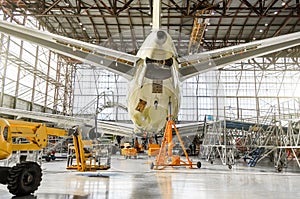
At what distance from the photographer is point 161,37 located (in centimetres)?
964

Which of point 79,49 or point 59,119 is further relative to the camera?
point 59,119

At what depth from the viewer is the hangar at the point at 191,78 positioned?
59.1ft

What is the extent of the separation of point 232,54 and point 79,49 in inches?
253

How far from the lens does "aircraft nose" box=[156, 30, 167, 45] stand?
31.4ft

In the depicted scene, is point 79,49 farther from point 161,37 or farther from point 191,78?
point 191,78

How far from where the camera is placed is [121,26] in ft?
121

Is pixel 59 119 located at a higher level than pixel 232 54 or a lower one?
lower

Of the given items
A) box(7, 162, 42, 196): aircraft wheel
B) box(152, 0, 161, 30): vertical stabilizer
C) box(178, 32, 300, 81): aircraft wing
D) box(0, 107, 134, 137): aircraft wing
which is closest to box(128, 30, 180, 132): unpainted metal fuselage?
box(178, 32, 300, 81): aircraft wing

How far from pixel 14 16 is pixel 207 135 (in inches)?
1033

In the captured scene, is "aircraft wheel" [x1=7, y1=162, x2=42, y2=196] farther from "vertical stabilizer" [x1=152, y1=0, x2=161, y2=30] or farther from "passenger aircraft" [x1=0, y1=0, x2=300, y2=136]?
"vertical stabilizer" [x1=152, y1=0, x2=161, y2=30]

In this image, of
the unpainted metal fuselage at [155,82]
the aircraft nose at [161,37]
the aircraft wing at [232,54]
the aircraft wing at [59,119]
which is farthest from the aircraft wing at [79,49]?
the aircraft wing at [59,119]

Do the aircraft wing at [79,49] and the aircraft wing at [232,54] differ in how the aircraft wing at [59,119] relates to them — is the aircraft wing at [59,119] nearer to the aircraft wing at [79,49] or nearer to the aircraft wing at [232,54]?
the aircraft wing at [79,49]

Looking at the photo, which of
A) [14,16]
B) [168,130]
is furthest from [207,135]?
[14,16]

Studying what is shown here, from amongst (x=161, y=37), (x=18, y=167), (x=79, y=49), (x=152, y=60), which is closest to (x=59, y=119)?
(x=79, y=49)
